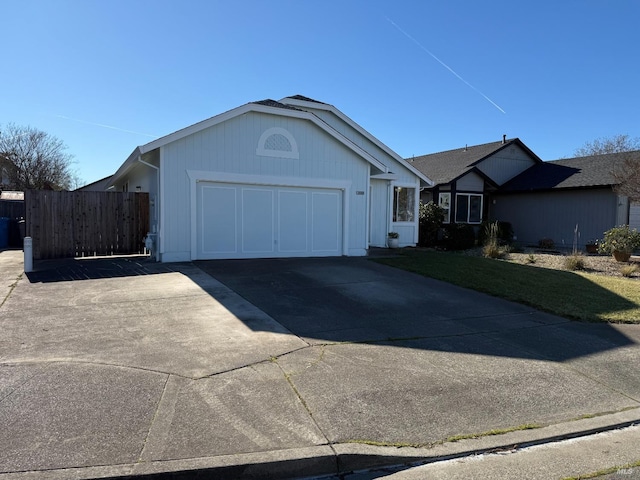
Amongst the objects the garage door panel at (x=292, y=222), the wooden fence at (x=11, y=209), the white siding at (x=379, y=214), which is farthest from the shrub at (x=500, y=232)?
the wooden fence at (x=11, y=209)

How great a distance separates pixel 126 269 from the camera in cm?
1078

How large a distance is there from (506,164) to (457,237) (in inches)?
328

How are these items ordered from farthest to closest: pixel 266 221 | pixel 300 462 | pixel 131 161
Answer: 1. pixel 266 221
2. pixel 131 161
3. pixel 300 462

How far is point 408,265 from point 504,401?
843cm

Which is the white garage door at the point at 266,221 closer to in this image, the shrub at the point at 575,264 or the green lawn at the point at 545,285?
the green lawn at the point at 545,285

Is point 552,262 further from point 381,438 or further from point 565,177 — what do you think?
point 381,438

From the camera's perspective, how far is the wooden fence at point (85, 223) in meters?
12.3

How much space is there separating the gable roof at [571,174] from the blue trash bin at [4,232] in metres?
24.5

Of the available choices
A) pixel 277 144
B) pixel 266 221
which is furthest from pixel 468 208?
pixel 266 221

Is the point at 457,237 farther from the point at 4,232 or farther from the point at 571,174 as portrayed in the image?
the point at 4,232

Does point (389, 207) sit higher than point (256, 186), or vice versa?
point (256, 186)

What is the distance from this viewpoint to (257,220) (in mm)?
13047

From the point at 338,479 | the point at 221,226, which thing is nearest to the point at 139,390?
the point at 338,479

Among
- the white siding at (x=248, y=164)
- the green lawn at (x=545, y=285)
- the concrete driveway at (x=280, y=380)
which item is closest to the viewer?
the concrete driveway at (x=280, y=380)
